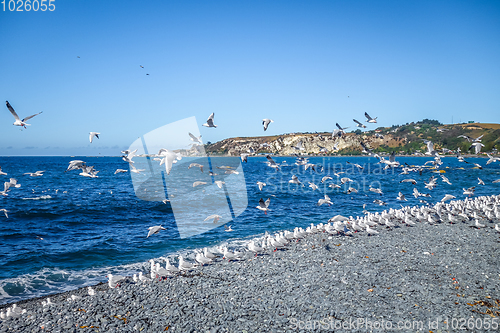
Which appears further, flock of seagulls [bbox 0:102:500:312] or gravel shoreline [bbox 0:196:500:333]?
flock of seagulls [bbox 0:102:500:312]

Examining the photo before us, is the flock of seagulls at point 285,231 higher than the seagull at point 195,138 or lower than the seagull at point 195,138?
lower

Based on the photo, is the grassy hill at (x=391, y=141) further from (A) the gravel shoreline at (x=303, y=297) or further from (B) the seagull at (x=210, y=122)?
(A) the gravel shoreline at (x=303, y=297)

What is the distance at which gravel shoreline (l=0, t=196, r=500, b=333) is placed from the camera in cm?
682

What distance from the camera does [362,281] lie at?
349 inches

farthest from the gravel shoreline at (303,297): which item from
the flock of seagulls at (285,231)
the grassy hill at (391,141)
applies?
the grassy hill at (391,141)

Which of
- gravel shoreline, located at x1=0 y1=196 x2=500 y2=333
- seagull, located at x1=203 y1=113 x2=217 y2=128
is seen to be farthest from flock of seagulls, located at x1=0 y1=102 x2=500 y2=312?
gravel shoreline, located at x1=0 y1=196 x2=500 y2=333

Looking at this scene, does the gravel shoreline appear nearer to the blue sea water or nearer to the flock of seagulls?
the flock of seagulls

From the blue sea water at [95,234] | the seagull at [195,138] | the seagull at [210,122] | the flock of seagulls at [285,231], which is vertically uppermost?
the seagull at [210,122]

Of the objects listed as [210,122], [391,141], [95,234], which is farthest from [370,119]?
[391,141]

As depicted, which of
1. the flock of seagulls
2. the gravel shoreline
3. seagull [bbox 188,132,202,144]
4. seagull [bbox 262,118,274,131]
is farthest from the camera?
seagull [bbox 262,118,274,131]

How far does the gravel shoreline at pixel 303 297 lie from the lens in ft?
22.4

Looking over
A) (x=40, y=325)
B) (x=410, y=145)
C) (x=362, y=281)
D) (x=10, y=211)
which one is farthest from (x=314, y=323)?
(x=410, y=145)

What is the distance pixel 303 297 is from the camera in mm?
7969

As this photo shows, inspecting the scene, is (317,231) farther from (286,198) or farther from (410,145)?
(410,145)
